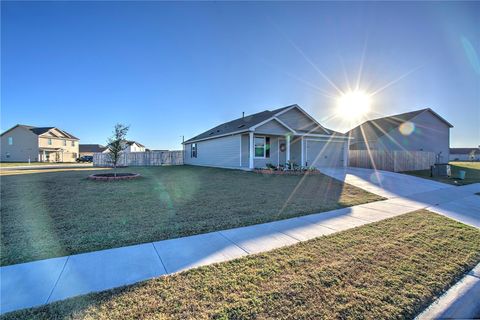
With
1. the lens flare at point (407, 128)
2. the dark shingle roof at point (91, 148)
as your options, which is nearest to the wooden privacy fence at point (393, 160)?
the lens flare at point (407, 128)

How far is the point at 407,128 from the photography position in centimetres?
2509

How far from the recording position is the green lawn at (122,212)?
12.2 feet

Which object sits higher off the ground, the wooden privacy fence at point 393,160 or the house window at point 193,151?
the house window at point 193,151

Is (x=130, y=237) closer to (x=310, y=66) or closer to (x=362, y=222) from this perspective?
(x=362, y=222)

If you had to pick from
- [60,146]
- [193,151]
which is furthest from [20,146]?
[193,151]

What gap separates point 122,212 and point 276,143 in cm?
1374

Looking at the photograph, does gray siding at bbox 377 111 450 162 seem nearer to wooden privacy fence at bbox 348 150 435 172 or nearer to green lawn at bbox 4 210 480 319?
wooden privacy fence at bbox 348 150 435 172

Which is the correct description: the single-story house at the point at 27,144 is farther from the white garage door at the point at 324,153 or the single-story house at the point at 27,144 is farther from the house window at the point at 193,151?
the white garage door at the point at 324,153

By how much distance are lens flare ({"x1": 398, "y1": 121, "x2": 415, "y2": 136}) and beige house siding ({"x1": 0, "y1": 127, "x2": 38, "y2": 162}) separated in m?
56.5

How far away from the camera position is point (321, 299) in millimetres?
2326

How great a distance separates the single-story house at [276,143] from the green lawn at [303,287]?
11853 mm

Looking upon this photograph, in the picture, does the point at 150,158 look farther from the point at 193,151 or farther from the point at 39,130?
the point at 39,130

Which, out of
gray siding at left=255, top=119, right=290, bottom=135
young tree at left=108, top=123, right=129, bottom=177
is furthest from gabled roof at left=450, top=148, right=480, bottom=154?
young tree at left=108, top=123, right=129, bottom=177

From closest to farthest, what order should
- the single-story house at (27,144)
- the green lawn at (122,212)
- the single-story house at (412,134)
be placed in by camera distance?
1. the green lawn at (122,212)
2. the single-story house at (412,134)
3. the single-story house at (27,144)
